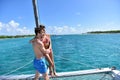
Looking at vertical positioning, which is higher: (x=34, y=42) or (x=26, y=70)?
(x=34, y=42)

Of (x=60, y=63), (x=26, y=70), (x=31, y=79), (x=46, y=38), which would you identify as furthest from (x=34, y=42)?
(x=60, y=63)

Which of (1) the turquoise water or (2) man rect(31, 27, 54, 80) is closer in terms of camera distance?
(2) man rect(31, 27, 54, 80)

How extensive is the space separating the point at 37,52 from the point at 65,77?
155 cm

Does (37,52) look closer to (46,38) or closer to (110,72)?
(46,38)

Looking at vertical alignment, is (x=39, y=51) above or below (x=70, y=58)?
above

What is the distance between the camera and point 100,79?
524 cm

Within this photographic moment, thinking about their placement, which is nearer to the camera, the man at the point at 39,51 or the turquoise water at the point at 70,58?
the man at the point at 39,51

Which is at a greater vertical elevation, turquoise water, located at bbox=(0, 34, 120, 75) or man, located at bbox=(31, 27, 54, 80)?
man, located at bbox=(31, 27, 54, 80)

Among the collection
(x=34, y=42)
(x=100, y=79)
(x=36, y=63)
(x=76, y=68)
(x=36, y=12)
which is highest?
(x=36, y=12)

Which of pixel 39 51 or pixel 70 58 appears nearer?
pixel 39 51

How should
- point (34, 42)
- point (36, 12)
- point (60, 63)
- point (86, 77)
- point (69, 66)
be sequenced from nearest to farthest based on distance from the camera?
1. point (34, 42)
2. point (36, 12)
3. point (86, 77)
4. point (69, 66)
5. point (60, 63)

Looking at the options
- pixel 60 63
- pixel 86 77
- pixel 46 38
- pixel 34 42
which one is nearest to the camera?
pixel 34 42

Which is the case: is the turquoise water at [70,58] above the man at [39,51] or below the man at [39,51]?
below

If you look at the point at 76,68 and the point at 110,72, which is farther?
the point at 76,68
